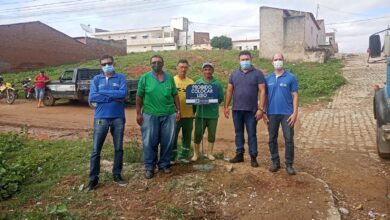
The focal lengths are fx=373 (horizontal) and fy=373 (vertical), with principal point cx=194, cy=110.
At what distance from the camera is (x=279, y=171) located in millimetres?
5414

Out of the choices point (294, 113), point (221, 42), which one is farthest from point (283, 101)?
point (221, 42)

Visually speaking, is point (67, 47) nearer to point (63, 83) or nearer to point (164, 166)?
point (63, 83)

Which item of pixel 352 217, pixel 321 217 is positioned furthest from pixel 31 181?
pixel 352 217

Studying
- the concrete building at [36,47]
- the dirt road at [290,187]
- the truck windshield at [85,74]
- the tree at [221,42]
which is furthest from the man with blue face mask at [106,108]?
the tree at [221,42]

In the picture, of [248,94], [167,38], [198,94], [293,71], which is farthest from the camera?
[167,38]

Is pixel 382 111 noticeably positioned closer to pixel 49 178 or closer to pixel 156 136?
pixel 156 136

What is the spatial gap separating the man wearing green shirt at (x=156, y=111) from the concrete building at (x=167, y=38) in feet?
168

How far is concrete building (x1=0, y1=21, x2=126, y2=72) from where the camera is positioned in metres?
27.6

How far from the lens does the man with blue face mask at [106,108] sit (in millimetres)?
4871

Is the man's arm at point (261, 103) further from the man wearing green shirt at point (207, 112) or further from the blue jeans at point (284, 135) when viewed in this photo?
the man wearing green shirt at point (207, 112)

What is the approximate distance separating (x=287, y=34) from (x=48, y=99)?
50.6 feet

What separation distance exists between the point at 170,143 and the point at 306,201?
1.98m

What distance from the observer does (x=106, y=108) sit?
4.88 metres

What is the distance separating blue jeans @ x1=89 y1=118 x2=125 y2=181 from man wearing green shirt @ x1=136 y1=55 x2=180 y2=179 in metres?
0.35
